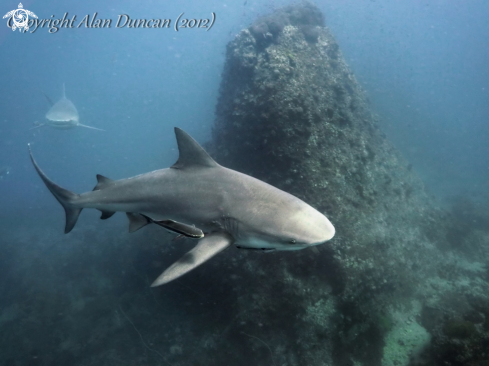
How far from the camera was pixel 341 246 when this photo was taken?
22.2 feet

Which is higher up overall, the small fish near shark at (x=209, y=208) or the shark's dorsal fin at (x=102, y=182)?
the small fish near shark at (x=209, y=208)

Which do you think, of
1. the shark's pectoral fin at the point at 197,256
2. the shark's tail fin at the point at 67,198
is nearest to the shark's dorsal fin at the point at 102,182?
the shark's tail fin at the point at 67,198

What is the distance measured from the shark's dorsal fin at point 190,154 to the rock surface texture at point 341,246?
13.2ft

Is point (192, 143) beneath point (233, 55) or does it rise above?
beneath

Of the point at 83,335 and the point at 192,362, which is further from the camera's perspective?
the point at 83,335

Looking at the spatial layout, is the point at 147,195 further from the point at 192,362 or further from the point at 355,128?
the point at 355,128

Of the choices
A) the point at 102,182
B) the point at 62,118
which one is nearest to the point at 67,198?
the point at 102,182

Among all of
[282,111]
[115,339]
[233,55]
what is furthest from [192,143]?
[233,55]

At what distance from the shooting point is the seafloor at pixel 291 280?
20.2 feet

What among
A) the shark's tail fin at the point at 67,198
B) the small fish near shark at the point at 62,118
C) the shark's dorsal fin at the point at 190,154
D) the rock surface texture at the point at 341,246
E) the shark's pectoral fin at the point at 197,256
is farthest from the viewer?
the small fish near shark at the point at 62,118

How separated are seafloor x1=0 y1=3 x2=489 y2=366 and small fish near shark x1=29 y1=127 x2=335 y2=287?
382 cm

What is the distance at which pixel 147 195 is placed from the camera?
159 inches

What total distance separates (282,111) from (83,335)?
29.4ft

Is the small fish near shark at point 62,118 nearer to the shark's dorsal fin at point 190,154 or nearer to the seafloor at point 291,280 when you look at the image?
the seafloor at point 291,280
